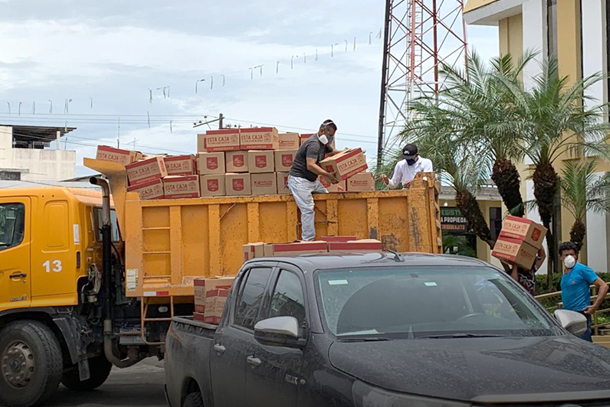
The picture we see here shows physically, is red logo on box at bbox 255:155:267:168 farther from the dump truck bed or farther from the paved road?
the paved road

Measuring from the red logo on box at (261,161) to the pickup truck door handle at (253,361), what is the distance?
576 centimetres

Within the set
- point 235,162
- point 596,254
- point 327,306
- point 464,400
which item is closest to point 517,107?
point 596,254

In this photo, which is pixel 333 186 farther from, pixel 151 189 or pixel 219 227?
pixel 151 189

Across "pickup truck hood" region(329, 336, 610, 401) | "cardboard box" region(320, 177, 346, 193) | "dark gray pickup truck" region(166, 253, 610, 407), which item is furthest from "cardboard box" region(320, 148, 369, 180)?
"pickup truck hood" region(329, 336, 610, 401)

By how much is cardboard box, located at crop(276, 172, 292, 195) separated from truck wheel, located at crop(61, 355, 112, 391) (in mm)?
3419

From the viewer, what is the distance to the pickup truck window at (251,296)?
626 cm

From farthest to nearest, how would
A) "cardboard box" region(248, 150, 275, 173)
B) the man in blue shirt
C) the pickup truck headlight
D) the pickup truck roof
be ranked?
"cardboard box" region(248, 150, 275, 173) < the man in blue shirt < the pickup truck roof < the pickup truck headlight

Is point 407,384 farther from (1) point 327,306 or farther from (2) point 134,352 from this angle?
(2) point 134,352

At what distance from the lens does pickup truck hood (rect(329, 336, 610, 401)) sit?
422cm

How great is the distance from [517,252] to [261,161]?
11.9 feet

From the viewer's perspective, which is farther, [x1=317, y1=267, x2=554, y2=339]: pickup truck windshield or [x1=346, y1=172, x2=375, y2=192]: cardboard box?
[x1=346, y1=172, x2=375, y2=192]: cardboard box

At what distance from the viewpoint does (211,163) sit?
11.4 m

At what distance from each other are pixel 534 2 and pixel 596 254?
6704mm

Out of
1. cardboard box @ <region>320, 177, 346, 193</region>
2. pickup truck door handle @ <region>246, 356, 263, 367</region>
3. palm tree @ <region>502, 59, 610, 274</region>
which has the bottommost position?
pickup truck door handle @ <region>246, 356, 263, 367</region>
